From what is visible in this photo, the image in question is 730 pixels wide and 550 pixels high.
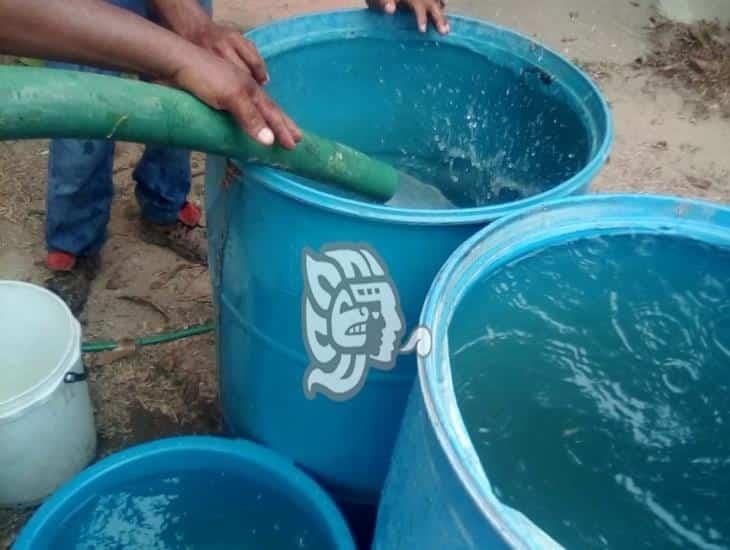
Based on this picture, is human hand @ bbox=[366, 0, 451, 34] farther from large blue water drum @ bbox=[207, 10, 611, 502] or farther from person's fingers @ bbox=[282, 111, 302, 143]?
person's fingers @ bbox=[282, 111, 302, 143]

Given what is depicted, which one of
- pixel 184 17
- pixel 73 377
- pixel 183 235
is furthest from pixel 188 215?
pixel 184 17

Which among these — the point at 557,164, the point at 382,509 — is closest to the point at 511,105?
the point at 557,164

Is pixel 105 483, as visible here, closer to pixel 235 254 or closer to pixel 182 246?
pixel 235 254

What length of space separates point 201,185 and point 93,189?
0.52 meters

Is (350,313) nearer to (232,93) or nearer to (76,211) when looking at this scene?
(232,93)

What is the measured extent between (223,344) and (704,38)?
102 inches

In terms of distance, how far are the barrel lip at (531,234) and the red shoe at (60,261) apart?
1438mm

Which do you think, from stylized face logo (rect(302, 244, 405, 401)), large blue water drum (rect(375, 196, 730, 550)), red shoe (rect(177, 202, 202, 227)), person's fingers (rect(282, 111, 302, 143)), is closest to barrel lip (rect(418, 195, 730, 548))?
large blue water drum (rect(375, 196, 730, 550))

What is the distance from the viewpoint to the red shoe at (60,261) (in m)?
2.38

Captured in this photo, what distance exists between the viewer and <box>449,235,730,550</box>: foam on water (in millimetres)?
1364

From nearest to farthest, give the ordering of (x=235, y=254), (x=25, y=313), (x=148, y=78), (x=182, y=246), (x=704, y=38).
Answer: (x=148, y=78) → (x=235, y=254) → (x=25, y=313) → (x=182, y=246) → (x=704, y=38)

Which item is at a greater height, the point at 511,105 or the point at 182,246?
the point at 511,105

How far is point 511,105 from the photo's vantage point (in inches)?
72.1

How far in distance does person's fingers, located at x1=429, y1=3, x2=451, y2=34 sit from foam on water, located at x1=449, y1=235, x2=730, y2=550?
616mm
